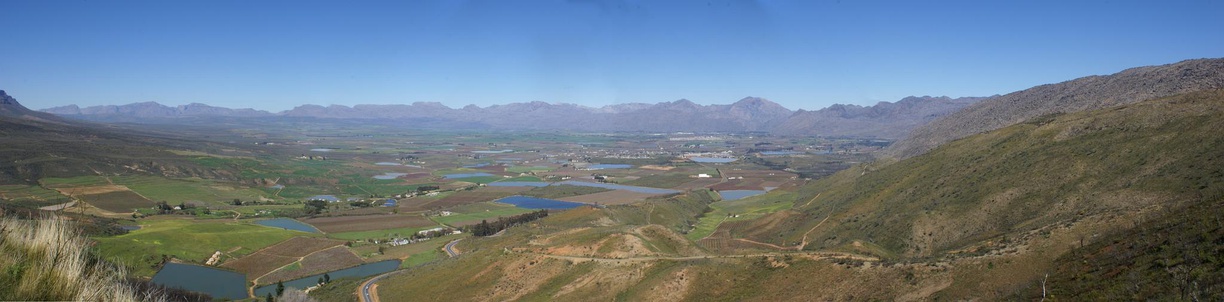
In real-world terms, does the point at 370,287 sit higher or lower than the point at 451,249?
higher

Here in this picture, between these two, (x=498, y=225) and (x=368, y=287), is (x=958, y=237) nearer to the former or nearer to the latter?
(x=368, y=287)

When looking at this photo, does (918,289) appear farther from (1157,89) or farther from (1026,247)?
(1157,89)

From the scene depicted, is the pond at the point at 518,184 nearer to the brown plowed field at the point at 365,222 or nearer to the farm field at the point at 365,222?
the farm field at the point at 365,222

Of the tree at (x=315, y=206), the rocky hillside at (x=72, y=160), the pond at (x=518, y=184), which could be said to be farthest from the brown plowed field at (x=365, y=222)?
the rocky hillside at (x=72, y=160)

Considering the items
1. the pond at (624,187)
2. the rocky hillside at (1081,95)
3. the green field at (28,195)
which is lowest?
the pond at (624,187)

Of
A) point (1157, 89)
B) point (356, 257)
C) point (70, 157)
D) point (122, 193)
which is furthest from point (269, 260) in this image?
point (1157, 89)

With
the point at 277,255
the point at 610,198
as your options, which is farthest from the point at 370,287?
the point at 610,198
